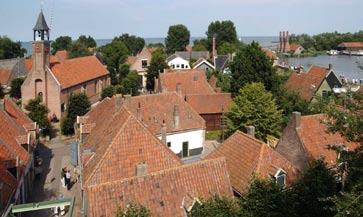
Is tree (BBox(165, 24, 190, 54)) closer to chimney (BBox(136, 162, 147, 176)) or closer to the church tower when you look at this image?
the church tower

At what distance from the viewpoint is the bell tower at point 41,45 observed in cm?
5834

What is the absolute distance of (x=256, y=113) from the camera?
1610 inches

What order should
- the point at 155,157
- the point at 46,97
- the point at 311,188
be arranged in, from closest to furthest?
the point at 311,188 → the point at 155,157 → the point at 46,97

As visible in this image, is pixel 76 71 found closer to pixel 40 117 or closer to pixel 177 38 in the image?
pixel 40 117

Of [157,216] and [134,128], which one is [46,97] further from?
[157,216]

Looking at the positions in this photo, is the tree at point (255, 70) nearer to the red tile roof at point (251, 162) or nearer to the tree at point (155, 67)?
the red tile roof at point (251, 162)

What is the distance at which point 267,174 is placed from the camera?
1005 inches

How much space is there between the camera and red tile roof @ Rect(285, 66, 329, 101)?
56312 millimetres

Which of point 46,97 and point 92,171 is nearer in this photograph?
point 92,171

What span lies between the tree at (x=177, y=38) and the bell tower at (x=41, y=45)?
89.2 m

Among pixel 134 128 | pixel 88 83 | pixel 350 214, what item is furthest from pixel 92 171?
pixel 88 83

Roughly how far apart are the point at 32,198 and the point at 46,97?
96.8ft

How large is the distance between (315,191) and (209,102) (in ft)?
114

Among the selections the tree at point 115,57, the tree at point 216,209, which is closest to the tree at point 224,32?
the tree at point 115,57
